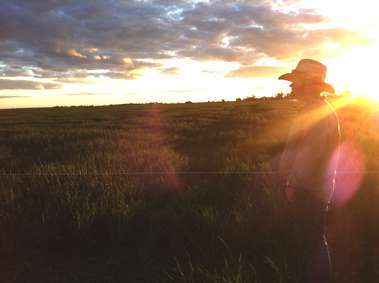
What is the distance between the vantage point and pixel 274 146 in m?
12.1

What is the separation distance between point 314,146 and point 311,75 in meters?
0.64

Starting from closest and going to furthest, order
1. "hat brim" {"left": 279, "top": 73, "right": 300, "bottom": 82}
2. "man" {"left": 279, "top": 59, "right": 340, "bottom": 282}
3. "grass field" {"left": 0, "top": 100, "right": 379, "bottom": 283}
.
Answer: "man" {"left": 279, "top": 59, "right": 340, "bottom": 282}, "hat brim" {"left": 279, "top": 73, "right": 300, "bottom": 82}, "grass field" {"left": 0, "top": 100, "right": 379, "bottom": 283}

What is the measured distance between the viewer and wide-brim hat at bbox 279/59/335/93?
418cm

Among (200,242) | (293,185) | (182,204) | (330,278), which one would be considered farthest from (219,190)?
(330,278)

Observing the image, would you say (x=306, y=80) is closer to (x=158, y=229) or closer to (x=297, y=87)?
(x=297, y=87)

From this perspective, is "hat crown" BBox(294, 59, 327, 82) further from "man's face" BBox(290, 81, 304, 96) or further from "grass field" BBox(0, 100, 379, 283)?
"grass field" BBox(0, 100, 379, 283)

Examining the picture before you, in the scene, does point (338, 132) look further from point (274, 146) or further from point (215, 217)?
point (274, 146)

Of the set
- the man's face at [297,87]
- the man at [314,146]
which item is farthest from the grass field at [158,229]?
the man's face at [297,87]

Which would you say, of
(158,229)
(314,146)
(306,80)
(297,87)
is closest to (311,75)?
(306,80)

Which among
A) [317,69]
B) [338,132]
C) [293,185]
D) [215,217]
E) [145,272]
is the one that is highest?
[317,69]

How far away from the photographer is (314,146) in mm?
4203

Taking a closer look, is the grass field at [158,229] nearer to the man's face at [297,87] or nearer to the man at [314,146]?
the man at [314,146]

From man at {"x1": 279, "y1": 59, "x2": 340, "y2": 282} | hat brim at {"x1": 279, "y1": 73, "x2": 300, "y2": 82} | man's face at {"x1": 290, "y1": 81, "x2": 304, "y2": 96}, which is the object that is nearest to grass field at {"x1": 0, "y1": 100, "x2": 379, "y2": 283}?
man at {"x1": 279, "y1": 59, "x2": 340, "y2": 282}

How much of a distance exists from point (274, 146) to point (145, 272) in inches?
315
